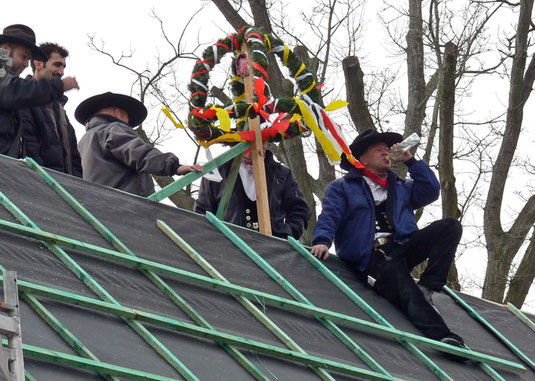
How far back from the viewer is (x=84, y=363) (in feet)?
15.0

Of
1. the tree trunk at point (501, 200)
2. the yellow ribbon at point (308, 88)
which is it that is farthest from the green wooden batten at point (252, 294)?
the tree trunk at point (501, 200)

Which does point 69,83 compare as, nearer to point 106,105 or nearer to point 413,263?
point 106,105

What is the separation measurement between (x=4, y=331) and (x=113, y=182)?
3647 mm

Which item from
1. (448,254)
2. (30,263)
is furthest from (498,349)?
(30,263)

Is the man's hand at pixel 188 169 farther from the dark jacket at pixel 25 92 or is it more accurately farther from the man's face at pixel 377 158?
the man's face at pixel 377 158

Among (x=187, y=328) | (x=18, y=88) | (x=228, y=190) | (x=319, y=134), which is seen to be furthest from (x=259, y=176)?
(x=187, y=328)

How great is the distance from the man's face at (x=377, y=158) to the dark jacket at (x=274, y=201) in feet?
2.12

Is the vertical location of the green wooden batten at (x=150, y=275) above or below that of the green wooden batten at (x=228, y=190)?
below

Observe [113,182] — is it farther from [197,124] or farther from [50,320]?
[50,320]

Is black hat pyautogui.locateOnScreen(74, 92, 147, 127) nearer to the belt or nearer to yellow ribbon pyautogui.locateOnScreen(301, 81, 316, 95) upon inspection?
yellow ribbon pyautogui.locateOnScreen(301, 81, 316, 95)

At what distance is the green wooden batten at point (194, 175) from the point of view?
7148 millimetres

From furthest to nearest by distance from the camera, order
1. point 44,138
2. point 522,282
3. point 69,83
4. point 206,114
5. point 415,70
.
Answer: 1. point 415,70
2. point 522,282
3. point 206,114
4. point 44,138
5. point 69,83

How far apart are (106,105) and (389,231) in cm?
213

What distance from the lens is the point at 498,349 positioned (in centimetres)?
772
